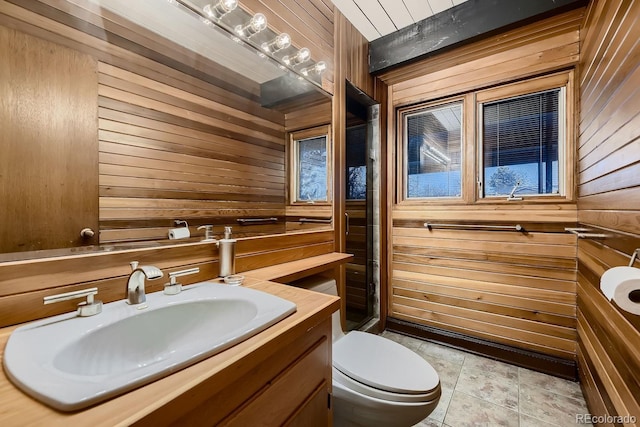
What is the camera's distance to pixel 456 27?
1.98m

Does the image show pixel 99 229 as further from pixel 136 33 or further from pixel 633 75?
pixel 633 75

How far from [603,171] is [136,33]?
2.13m

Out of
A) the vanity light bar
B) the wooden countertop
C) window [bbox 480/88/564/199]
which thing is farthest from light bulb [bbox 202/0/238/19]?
window [bbox 480/88/564/199]

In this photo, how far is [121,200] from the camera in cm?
109

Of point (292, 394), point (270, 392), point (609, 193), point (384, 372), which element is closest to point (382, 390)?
point (384, 372)

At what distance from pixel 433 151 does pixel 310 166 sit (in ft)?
4.03

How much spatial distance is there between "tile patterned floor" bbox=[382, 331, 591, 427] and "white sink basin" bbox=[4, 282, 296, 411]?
1312 millimetres

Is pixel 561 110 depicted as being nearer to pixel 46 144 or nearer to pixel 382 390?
pixel 382 390

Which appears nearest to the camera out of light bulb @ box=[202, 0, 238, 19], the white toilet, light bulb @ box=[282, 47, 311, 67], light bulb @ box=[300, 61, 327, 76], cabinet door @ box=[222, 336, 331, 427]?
cabinet door @ box=[222, 336, 331, 427]

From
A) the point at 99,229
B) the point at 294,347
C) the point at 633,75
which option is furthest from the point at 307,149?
the point at 633,75

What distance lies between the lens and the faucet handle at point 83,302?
0.73m

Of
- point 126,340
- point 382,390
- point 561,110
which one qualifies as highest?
point 561,110

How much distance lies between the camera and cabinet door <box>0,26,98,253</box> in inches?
32.4

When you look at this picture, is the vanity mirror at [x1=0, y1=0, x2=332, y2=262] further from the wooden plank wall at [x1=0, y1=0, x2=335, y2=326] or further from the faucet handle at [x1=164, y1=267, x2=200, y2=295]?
the faucet handle at [x1=164, y1=267, x2=200, y2=295]
